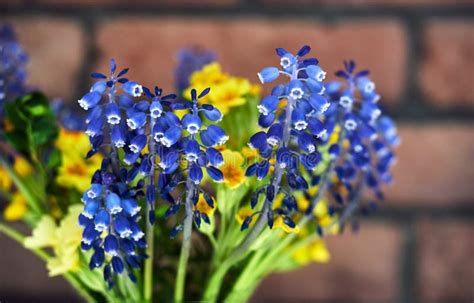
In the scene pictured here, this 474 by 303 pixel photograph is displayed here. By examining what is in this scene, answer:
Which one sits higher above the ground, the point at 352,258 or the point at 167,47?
the point at 167,47

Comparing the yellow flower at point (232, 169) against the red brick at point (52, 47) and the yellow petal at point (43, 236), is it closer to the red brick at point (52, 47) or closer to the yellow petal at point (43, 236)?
the yellow petal at point (43, 236)

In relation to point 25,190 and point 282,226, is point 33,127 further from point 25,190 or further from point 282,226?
point 282,226

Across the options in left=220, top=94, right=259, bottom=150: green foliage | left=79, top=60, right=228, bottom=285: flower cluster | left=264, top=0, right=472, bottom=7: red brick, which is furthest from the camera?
left=264, top=0, right=472, bottom=7: red brick

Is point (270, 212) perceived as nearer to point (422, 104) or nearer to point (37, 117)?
point (37, 117)

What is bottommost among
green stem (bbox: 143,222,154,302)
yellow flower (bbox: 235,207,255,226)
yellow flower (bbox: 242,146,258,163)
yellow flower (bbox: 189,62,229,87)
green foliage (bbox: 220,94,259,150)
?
green stem (bbox: 143,222,154,302)

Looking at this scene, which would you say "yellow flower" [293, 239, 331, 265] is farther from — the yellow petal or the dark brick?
the dark brick

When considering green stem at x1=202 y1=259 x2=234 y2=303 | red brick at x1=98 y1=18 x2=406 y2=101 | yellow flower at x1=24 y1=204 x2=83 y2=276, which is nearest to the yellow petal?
yellow flower at x1=24 y1=204 x2=83 y2=276

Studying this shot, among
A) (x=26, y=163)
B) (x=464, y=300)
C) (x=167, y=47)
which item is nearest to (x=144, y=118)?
(x=26, y=163)
